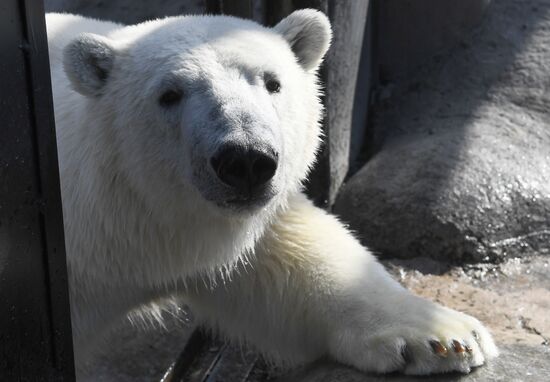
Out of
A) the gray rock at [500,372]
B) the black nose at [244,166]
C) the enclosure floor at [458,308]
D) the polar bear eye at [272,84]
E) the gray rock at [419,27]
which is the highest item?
the polar bear eye at [272,84]

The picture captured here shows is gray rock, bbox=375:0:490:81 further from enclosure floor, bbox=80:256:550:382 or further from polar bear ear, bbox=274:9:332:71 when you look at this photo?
polar bear ear, bbox=274:9:332:71

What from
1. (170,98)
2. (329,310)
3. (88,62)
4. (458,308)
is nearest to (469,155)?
(458,308)

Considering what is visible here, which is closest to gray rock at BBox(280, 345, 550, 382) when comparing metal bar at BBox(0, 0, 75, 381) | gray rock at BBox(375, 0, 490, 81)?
metal bar at BBox(0, 0, 75, 381)

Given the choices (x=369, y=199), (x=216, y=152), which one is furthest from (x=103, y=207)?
(x=369, y=199)

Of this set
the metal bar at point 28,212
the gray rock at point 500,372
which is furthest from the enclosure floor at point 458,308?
the metal bar at point 28,212

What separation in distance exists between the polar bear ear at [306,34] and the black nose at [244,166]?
2.62ft

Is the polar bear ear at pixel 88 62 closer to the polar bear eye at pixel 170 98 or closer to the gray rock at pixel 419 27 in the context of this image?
the polar bear eye at pixel 170 98

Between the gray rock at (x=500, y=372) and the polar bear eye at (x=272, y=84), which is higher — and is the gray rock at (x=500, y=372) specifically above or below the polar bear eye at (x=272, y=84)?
below

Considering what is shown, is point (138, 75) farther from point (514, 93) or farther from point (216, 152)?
point (514, 93)

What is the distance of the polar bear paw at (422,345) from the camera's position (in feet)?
8.34

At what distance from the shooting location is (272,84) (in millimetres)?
2680

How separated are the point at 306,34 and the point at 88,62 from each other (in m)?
0.76

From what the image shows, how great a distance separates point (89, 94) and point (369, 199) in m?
2.04

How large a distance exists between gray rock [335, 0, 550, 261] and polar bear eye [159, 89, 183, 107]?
1.94 m
